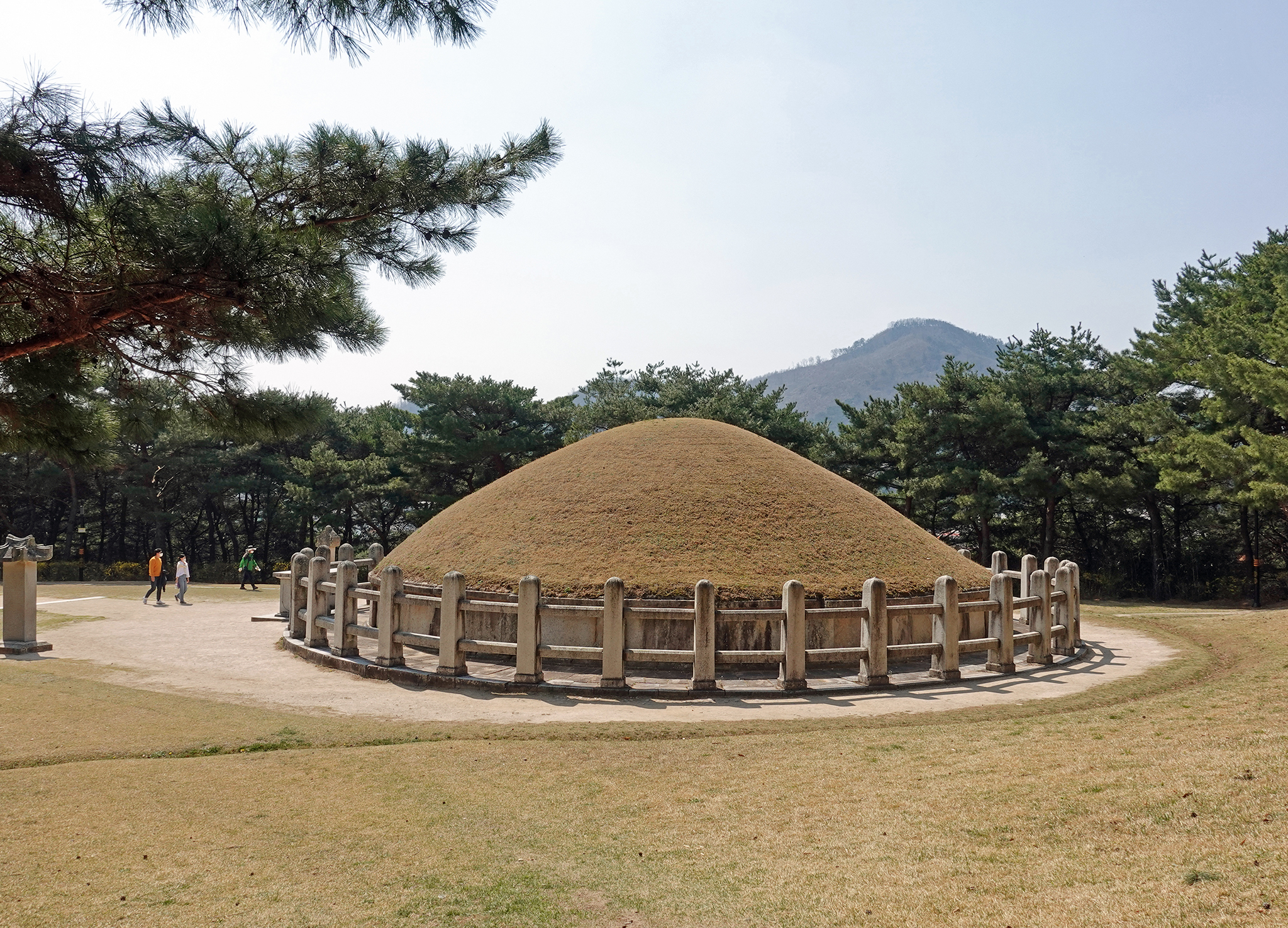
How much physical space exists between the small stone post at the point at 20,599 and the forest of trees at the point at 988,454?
10779mm

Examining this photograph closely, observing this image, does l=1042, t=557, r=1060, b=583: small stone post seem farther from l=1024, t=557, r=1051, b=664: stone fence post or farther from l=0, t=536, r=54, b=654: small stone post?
l=0, t=536, r=54, b=654: small stone post

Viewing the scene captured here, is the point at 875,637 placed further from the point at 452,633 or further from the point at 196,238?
the point at 196,238

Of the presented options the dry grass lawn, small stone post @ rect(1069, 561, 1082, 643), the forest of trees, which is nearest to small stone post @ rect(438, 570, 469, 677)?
the dry grass lawn

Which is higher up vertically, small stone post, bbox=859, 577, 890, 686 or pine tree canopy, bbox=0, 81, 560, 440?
pine tree canopy, bbox=0, 81, 560, 440

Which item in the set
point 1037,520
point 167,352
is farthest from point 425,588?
point 1037,520

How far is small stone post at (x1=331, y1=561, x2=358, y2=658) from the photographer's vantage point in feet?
43.3

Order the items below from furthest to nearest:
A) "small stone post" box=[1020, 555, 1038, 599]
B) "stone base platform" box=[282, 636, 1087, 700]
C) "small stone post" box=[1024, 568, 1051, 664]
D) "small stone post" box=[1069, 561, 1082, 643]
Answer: "small stone post" box=[1020, 555, 1038, 599] → "small stone post" box=[1069, 561, 1082, 643] → "small stone post" box=[1024, 568, 1051, 664] → "stone base platform" box=[282, 636, 1087, 700]

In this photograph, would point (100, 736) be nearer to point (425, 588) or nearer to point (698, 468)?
point (425, 588)

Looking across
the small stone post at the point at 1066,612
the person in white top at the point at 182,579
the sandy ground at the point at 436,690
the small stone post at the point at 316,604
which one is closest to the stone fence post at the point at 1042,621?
the sandy ground at the point at 436,690

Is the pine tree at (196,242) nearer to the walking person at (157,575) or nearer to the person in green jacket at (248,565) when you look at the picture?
the walking person at (157,575)

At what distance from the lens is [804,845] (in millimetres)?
5605

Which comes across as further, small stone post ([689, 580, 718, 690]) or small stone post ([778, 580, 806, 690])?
small stone post ([778, 580, 806, 690])

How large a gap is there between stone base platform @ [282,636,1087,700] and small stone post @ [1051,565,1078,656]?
21 centimetres

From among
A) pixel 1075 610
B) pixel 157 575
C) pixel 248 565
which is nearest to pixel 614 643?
pixel 1075 610
